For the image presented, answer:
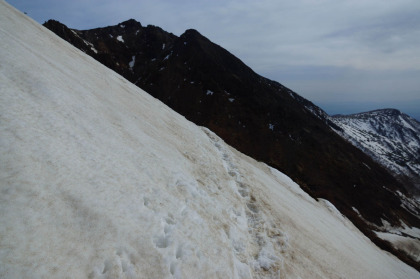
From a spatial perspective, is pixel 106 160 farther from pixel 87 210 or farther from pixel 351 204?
pixel 351 204

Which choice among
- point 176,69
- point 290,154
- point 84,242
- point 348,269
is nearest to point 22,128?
point 84,242

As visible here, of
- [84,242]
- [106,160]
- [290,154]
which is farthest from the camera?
[290,154]

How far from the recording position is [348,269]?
19.7m

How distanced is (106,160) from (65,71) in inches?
453

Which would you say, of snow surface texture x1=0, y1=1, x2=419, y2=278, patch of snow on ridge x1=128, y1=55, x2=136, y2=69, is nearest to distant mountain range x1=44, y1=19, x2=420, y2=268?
patch of snow on ridge x1=128, y1=55, x2=136, y2=69

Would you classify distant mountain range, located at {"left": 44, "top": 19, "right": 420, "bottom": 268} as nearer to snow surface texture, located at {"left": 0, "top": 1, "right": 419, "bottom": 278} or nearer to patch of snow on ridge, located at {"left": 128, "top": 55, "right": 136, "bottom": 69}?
patch of snow on ridge, located at {"left": 128, "top": 55, "right": 136, "bottom": 69}

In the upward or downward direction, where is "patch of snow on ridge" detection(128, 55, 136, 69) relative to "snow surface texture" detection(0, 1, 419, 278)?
upward

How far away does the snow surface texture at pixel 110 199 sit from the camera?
7648 mm

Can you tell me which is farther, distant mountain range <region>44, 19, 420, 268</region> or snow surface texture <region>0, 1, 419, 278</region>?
distant mountain range <region>44, 19, 420, 268</region>

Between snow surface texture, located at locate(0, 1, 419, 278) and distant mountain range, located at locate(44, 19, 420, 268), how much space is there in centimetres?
5620

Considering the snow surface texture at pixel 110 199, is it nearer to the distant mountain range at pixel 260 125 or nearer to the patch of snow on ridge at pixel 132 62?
the distant mountain range at pixel 260 125

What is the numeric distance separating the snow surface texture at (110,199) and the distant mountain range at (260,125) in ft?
184

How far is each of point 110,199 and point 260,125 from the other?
91880 mm

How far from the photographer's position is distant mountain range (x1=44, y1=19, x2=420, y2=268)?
8662 cm
